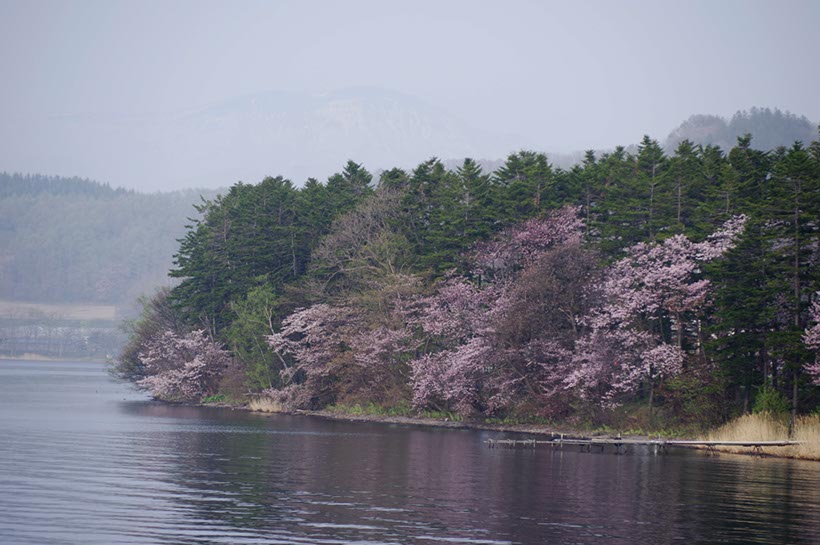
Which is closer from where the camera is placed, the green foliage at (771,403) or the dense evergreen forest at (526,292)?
the green foliage at (771,403)

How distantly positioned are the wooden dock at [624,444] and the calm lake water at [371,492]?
0.98 m

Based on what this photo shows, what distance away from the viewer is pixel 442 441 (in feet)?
199

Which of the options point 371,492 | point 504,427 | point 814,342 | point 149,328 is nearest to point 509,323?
point 504,427

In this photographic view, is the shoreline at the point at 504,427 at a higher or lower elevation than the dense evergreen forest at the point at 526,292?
lower

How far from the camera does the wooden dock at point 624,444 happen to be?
53.2 meters

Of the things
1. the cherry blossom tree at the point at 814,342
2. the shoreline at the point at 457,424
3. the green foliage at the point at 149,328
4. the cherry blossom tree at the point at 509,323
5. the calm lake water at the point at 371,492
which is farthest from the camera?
the green foliage at the point at 149,328

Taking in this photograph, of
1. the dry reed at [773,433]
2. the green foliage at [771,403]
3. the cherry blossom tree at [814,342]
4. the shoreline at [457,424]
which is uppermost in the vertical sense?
the cherry blossom tree at [814,342]

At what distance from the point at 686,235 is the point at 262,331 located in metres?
40.5

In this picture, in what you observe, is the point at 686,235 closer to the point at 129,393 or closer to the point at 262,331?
the point at 262,331

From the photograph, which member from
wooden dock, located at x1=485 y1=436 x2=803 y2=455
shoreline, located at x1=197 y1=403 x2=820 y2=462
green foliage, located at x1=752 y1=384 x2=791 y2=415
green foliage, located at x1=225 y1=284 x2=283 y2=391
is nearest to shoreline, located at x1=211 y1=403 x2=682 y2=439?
shoreline, located at x1=197 y1=403 x2=820 y2=462

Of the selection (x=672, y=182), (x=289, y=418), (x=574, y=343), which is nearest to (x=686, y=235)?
(x=672, y=182)

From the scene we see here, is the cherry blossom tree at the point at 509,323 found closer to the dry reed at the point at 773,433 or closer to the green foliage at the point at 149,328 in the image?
the dry reed at the point at 773,433

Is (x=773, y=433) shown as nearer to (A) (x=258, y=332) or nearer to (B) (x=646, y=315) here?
(B) (x=646, y=315)

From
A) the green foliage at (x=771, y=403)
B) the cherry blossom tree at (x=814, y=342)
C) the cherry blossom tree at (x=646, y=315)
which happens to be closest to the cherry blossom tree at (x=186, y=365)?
the cherry blossom tree at (x=646, y=315)
